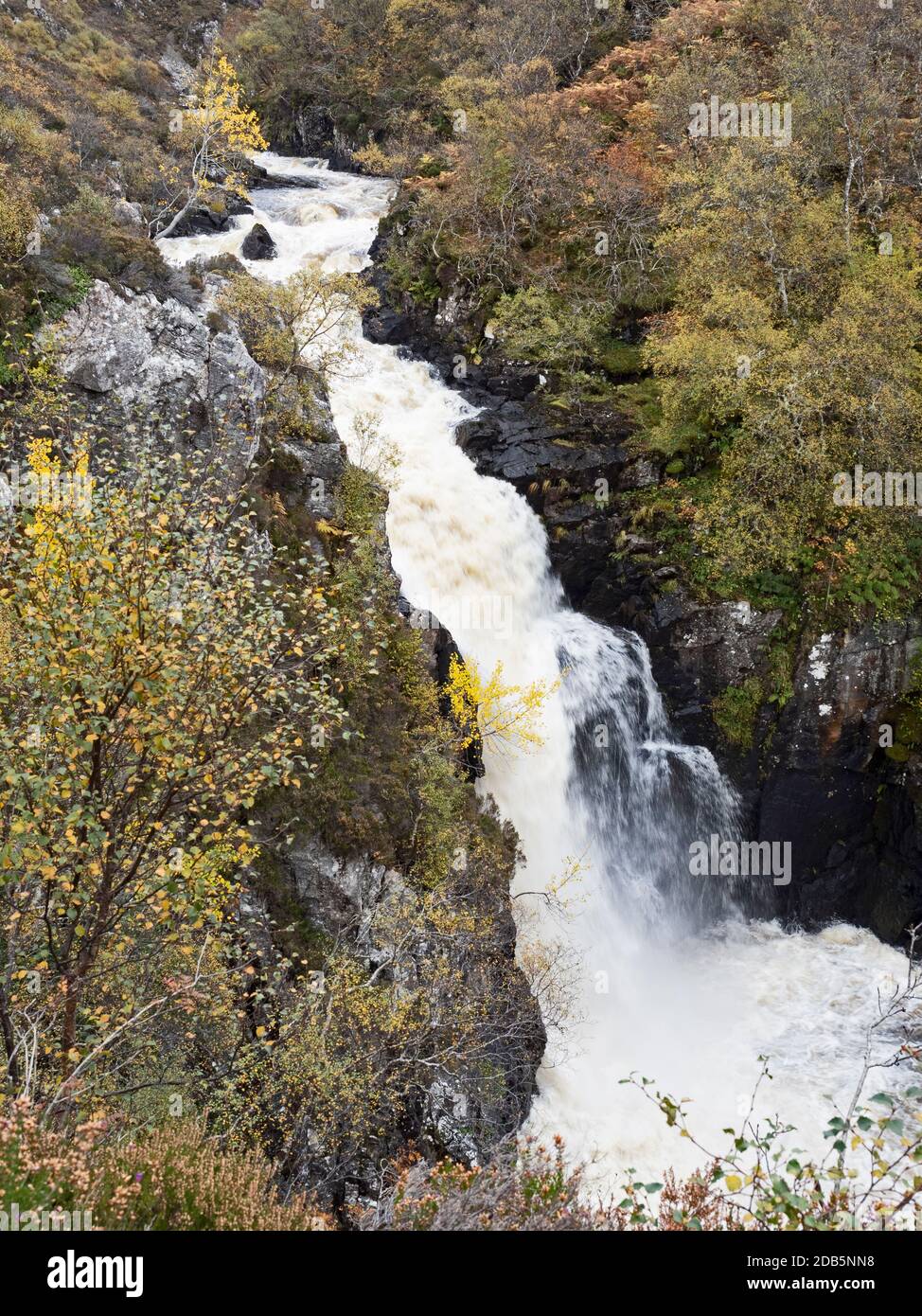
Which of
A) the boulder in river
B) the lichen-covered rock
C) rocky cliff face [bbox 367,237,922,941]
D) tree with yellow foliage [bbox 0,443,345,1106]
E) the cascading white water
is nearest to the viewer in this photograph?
tree with yellow foliage [bbox 0,443,345,1106]

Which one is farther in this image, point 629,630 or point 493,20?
point 493,20

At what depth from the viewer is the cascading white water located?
1694 cm

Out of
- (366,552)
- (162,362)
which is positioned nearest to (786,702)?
(366,552)

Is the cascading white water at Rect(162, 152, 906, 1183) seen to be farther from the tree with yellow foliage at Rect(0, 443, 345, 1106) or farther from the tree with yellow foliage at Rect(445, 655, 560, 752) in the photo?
the tree with yellow foliage at Rect(0, 443, 345, 1106)

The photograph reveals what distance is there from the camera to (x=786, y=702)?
69.8 feet

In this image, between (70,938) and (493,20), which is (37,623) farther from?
(493,20)

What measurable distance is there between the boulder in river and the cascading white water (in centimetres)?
1321

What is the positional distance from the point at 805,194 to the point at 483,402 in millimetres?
11003

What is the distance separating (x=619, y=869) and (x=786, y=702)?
6.49 metres

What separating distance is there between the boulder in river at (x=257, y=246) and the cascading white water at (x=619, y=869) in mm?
13206

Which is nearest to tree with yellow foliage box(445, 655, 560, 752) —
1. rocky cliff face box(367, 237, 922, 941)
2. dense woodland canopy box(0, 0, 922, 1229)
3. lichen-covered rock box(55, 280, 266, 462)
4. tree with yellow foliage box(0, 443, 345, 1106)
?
dense woodland canopy box(0, 0, 922, 1229)

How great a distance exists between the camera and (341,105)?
47.2 m
